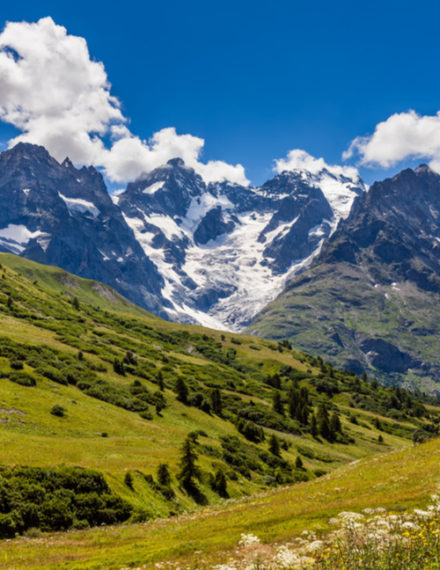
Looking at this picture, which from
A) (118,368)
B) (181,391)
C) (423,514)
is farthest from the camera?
(118,368)

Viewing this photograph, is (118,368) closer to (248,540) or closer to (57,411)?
(57,411)

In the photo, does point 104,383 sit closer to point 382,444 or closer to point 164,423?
point 164,423

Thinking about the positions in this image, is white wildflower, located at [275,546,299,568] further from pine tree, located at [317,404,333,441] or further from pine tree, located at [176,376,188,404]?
pine tree, located at [317,404,333,441]

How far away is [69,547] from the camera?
23203 millimetres

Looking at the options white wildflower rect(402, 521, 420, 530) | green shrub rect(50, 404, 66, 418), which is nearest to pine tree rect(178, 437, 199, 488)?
green shrub rect(50, 404, 66, 418)

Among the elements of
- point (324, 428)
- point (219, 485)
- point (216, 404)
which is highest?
point (216, 404)

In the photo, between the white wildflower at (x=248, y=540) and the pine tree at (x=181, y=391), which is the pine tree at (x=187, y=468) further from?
the pine tree at (x=181, y=391)

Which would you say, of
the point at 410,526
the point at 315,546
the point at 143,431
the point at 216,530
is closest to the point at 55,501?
the point at 216,530

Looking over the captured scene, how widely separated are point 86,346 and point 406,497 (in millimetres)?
103691

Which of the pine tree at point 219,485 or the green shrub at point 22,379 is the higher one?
the green shrub at point 22,379

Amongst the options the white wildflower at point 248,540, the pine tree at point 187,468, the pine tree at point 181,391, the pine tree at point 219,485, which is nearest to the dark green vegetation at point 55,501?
the pine tree at point 187,468

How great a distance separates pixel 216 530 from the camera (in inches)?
925

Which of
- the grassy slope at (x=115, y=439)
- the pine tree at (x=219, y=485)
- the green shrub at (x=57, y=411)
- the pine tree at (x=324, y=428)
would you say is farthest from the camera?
the pine tree at (x=324, y=428)

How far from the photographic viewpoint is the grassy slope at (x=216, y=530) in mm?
19281
